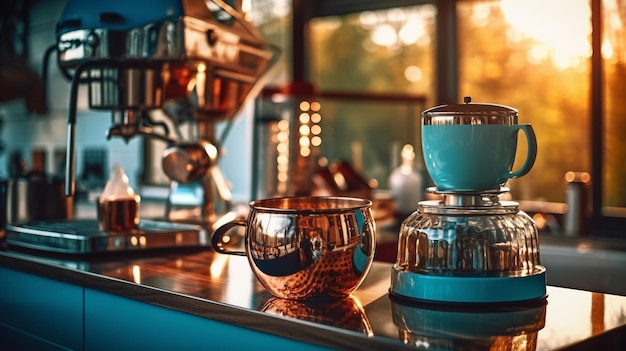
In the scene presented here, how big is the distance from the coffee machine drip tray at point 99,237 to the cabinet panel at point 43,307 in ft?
0.28

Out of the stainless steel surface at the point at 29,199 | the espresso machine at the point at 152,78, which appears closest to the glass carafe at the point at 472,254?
the espresso machine at the point at 152,78

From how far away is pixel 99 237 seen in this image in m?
1.50

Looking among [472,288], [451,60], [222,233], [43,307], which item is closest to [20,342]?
[43,307]

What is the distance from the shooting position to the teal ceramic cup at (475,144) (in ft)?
3.36

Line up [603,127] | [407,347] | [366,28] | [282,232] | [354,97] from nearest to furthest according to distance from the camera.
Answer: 1. [407,347]
2. [282,232]
3. [603,127]
4. [354,97]
5. [366,28]

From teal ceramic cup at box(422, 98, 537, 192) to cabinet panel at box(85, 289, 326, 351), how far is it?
308mm

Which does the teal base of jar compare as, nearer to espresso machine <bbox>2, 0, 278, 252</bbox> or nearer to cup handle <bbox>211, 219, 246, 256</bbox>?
cup handle <bbox>211, 219, 246, 256</bbox>

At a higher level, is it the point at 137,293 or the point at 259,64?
the point at 259,64

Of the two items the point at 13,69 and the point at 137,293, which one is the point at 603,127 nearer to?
the point at 137,293

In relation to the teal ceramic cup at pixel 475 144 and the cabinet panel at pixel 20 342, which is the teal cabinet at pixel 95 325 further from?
the teal ceramic cup at pixel 475 144

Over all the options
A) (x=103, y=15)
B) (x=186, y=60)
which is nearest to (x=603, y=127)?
(x=186, y=60)

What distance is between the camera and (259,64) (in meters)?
1.93

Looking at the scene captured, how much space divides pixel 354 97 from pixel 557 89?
0.99m

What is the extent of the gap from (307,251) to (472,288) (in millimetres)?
210
